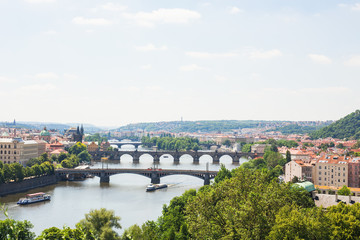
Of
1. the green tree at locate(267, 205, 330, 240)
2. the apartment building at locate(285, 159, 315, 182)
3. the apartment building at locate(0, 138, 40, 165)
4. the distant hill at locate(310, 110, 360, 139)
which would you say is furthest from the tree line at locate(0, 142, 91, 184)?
the distant hill at locate(310, 110, 360, 139)

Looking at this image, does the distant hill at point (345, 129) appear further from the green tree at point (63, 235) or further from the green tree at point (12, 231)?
the green tree at point (12, 231)

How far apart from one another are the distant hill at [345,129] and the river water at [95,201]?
75.8 metres

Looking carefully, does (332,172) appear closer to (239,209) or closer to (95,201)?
(95,201)

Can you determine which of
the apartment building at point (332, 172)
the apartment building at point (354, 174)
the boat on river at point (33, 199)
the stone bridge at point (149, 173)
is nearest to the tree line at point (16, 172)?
the boat on river at point (33, 199)

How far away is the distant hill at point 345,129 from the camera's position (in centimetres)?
12875

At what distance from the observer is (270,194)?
23.6m

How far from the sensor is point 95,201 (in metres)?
46.9

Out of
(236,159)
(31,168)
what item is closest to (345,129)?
(236,159)

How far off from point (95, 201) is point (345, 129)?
327 feet

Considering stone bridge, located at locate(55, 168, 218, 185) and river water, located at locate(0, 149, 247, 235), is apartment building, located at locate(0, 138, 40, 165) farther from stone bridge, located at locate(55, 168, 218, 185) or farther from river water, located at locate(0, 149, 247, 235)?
river water, located at locate(0, 149, 247, 235)

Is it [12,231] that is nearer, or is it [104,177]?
[12,231]

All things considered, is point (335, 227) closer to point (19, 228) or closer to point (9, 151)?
point (19, 228)

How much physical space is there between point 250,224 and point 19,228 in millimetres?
9614

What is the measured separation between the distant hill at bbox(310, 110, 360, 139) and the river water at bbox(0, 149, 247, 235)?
7581cm
